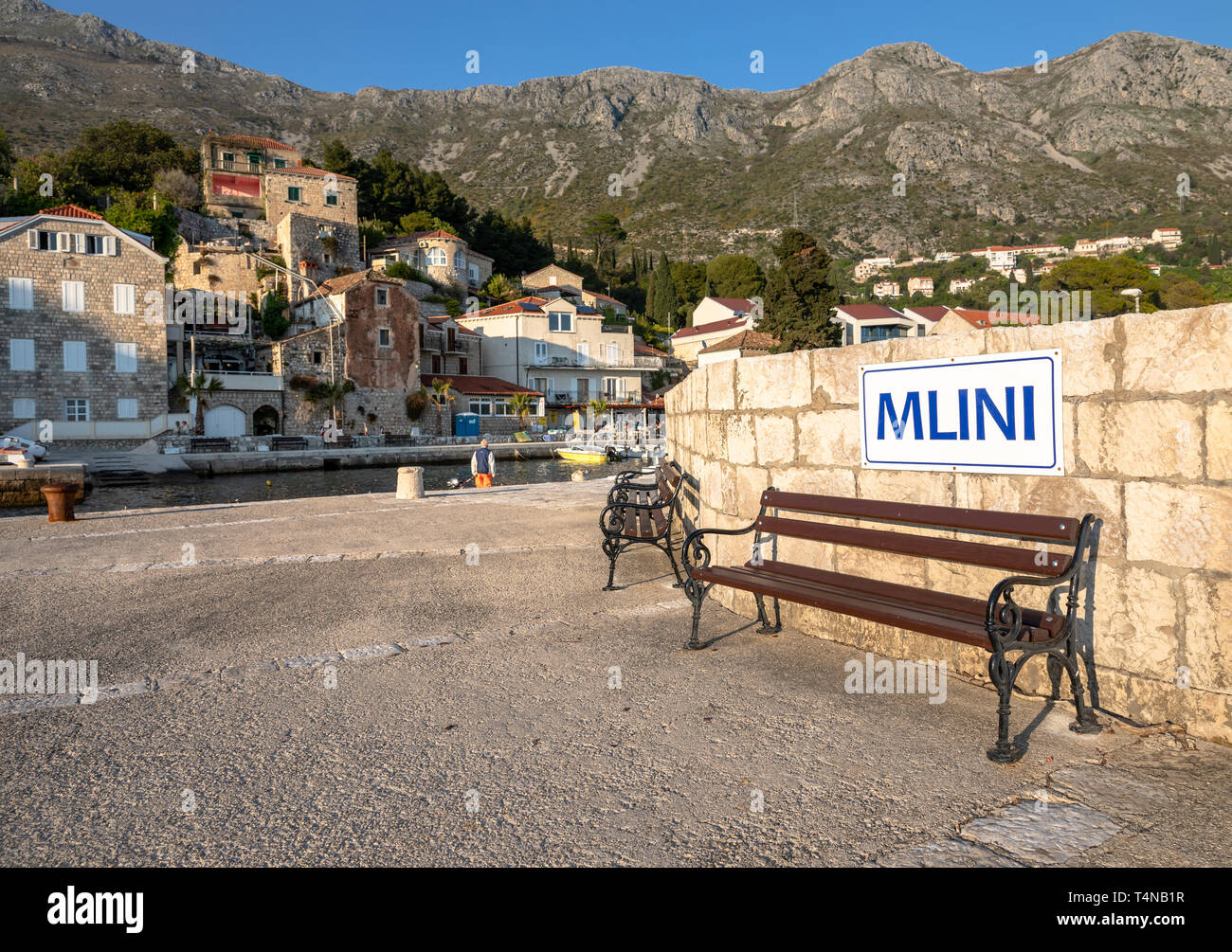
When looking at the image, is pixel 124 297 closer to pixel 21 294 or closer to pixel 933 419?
pixel 21 294

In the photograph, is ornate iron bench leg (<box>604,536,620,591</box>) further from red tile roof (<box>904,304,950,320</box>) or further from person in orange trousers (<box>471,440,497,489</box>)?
red tile roof (<box>904,304,950,320</box>)

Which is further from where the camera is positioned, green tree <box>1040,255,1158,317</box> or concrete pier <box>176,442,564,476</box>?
green tree <box>1040,255,1158,317</box>

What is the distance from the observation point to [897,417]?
5.11m

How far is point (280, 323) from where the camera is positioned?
56094 mm

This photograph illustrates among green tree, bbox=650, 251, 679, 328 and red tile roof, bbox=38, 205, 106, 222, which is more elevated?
green tree, bbox=650, 251, 679, 328

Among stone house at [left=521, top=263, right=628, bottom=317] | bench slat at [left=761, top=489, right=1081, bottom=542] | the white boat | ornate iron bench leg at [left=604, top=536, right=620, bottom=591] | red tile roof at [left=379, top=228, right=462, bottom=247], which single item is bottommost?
ornate iron bench leg at [left=604, top=536, right=620, bottom=591]

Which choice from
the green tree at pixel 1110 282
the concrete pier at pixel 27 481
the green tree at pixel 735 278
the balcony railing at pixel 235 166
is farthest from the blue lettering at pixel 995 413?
the green tree at pixel 735 278

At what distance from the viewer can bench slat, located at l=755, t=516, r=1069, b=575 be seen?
159 inches

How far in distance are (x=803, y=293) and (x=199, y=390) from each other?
40669 mm

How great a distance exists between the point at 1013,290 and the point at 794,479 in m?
93.7

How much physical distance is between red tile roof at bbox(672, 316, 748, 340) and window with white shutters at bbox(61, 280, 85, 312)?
52.3m

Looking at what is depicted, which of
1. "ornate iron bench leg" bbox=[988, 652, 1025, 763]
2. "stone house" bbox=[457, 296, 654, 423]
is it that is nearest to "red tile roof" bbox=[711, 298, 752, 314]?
Result: "stone house" bbox=[457, 296, 654, 423]

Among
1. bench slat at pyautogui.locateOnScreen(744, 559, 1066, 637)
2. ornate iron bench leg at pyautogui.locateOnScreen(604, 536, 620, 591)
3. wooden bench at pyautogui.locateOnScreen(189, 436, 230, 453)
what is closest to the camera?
bench slat at pyautogui.locateOnScreen(744, 559, 1066, 637)

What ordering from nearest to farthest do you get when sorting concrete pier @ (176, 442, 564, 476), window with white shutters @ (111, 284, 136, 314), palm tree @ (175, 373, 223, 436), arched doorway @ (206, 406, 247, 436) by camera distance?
1. concrete pier @ (176, 442, 564, 476)
2. window with white shutters @ (111, 284, 136, 314)
3. palm tree @ (175, 373, 223, 436)
4. arched doorway @ (206, 406, 247, 436)
